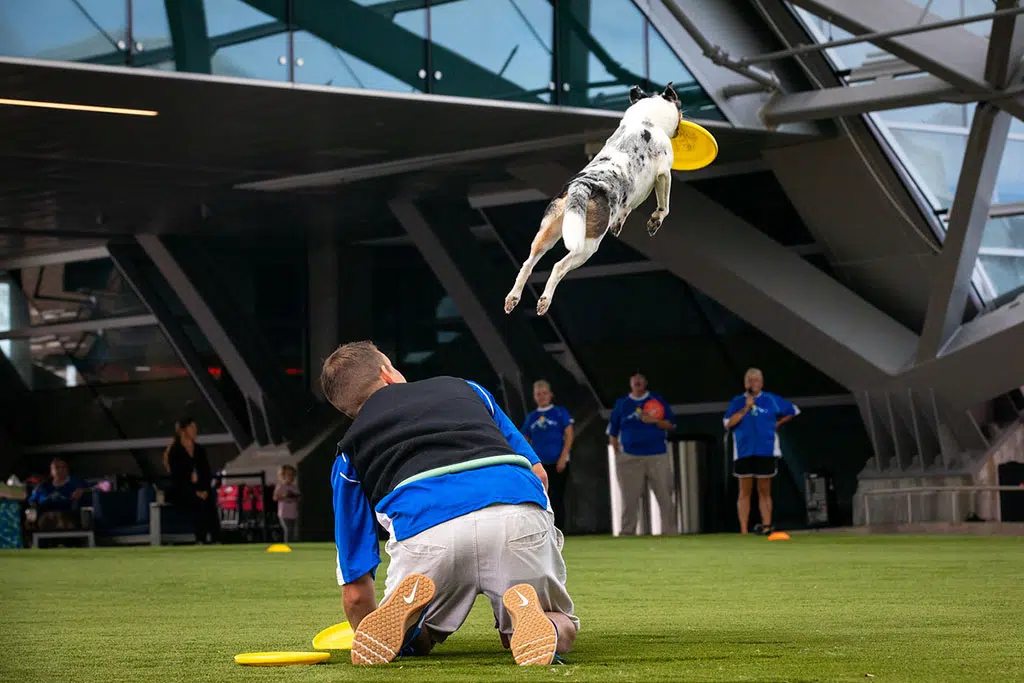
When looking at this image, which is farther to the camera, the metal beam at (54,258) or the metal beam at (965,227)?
the metal beam at (54,258)

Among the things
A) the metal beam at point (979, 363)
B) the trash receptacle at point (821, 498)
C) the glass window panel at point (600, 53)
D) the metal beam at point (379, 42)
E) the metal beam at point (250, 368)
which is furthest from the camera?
the metal beam at point (250, 368)

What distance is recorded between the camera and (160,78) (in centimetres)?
1392

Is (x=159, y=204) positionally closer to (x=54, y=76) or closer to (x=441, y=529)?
(x=54, y=76)

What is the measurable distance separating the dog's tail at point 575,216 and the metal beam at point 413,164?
11356 millimetres

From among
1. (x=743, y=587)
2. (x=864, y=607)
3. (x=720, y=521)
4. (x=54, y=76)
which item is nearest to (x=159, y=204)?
(x=54, y=76)

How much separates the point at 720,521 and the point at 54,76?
12426 mm

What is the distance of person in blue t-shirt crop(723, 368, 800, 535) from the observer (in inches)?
701

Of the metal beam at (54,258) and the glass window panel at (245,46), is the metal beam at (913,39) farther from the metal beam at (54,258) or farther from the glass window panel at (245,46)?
the metal beam at (54,258)

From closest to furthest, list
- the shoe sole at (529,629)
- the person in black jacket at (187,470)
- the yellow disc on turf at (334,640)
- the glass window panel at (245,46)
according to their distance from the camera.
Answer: the shoe sole at (529,629) < the yellow disc on turf at (334,640) < the glass window panel at (245,46) < the person in black jacket at (187,470)

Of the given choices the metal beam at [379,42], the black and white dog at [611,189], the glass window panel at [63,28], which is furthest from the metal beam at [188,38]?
the black and white dog at [611,189]

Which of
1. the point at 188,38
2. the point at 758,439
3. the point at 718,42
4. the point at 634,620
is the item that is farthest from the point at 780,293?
the point at 634,620

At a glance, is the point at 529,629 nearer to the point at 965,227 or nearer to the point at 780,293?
the point at 965,227

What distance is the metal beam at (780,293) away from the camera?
19734 millimetres

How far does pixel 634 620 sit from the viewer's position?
6887 mm
